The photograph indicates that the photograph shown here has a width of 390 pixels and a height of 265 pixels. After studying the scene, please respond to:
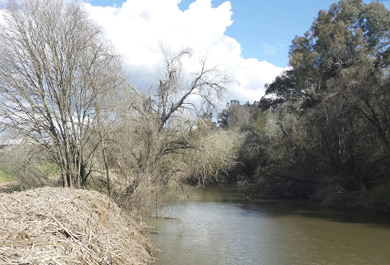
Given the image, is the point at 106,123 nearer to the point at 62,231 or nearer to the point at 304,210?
the point at 62,231

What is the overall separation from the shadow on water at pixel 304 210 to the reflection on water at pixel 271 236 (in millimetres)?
44

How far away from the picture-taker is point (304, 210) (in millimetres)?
21578

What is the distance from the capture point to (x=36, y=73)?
14.6 meters

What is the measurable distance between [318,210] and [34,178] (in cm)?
1535

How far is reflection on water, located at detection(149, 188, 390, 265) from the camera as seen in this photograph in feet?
38.2

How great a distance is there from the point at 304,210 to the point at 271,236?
7585 mm

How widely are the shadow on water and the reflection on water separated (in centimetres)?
4

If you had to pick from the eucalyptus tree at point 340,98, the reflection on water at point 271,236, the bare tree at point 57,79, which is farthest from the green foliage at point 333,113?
the bare tree at point 57,79

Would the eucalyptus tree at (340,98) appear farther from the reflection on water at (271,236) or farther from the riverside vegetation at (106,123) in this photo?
the reflection on water at (271,236)

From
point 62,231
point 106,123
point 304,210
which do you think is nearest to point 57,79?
point 106,123

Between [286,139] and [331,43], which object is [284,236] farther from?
[331,43]

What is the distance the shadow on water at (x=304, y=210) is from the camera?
716 inches

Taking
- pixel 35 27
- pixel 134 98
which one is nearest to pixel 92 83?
pixel 134 98

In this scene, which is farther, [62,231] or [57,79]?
[57,79]
